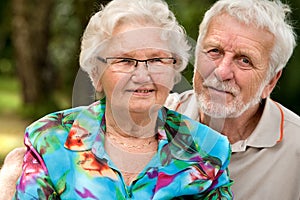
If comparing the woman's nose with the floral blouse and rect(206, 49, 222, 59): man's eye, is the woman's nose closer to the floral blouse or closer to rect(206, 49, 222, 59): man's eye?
the floral blouse

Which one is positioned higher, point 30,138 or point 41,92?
point 30,138

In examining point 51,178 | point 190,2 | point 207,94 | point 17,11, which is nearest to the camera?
point 51,178

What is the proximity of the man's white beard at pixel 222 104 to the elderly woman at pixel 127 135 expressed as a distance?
46 centimetres

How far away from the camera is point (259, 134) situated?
8.90 ft

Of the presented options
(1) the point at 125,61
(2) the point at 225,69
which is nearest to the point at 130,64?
(1) the point at 125,61

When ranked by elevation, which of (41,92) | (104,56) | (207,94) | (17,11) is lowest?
(41,92)

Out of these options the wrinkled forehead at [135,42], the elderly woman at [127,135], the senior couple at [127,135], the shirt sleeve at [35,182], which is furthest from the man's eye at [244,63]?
the shirt sleeve at [35,182]

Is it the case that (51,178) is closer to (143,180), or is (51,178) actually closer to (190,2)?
(143,180)

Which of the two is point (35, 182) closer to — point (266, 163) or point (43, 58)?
point (266, 163)

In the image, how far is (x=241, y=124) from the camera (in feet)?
9.09

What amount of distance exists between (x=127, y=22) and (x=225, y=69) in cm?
73

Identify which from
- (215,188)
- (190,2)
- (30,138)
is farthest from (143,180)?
(190,2)

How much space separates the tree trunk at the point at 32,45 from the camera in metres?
10.6

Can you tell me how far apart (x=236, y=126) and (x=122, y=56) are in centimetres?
94
